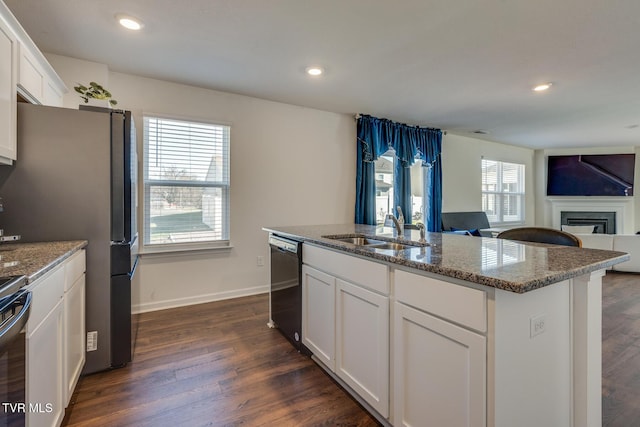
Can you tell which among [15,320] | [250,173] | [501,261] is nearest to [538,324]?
[501,261]

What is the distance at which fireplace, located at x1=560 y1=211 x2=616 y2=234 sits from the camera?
275 inches

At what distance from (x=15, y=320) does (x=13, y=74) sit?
156cm

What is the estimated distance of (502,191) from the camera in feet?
22.8

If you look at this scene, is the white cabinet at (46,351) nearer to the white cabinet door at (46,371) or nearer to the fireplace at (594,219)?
the white cabinet door at (46,371)

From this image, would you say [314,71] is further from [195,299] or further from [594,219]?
[594,219]

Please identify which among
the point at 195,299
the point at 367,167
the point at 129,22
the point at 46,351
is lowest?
the point at 195,299

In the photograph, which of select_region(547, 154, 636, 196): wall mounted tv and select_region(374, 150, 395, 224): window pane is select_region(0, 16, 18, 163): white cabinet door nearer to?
select_region(374, 150, 395, 224): window pane

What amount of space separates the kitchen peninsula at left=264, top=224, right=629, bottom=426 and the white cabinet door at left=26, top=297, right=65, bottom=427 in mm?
1410

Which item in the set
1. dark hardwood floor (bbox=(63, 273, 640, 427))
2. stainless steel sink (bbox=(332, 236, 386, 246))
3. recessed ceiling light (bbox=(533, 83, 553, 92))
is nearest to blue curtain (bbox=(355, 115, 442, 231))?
recessed ceiling light (bbox=(533, 83, 553, 92))

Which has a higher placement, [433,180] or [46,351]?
[433,180]

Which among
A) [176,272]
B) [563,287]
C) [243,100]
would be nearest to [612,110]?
[563,287]

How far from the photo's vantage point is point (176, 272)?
345cm

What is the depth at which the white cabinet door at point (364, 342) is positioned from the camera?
60.9 inches

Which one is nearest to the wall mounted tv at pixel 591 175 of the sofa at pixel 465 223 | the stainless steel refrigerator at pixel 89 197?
the sofa at pixel 465 223
